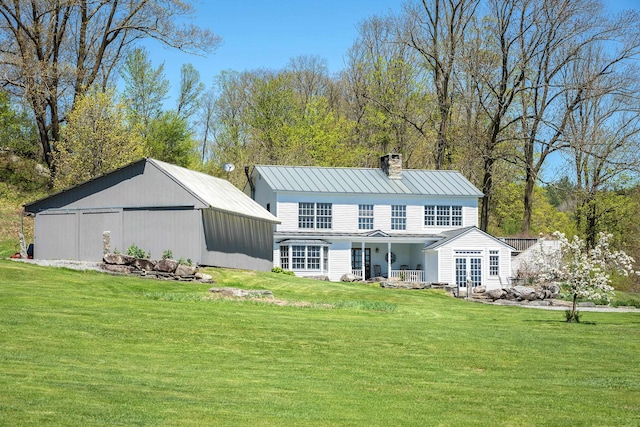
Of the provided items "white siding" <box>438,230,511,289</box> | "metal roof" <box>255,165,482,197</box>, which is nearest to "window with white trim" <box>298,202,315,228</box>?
"metal roof" <box>255,165,482,197</box>

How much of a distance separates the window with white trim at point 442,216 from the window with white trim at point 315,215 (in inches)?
228

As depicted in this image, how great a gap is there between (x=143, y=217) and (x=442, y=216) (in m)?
20.0

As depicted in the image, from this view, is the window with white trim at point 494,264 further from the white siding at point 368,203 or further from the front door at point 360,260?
the front door at point 360,260

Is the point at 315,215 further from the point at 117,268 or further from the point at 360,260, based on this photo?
the point at 117,268

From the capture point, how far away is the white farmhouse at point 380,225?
42.8 meters

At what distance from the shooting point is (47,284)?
2291cm

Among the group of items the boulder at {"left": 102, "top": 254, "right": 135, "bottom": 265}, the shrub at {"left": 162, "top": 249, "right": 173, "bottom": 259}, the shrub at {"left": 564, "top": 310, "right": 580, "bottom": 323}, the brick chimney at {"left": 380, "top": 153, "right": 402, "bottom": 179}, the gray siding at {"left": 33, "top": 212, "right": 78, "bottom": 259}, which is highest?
the brick chimney at {"left": 380, "top": 153, "right": 402, "bottom": 179}

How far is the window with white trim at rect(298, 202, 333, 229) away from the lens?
144 ft

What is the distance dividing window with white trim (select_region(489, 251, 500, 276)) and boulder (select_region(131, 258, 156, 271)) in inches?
831

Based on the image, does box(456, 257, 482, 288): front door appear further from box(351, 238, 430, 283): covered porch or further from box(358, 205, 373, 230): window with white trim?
box(358, 205, 373, 230): window with white trim

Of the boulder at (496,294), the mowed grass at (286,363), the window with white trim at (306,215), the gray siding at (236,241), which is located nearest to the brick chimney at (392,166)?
the window with white trim at (306,215)

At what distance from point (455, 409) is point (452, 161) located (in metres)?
45.1

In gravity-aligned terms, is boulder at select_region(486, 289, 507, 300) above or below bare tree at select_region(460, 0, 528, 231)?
below

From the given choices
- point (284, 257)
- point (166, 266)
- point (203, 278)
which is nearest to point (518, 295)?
point (284, 257)
